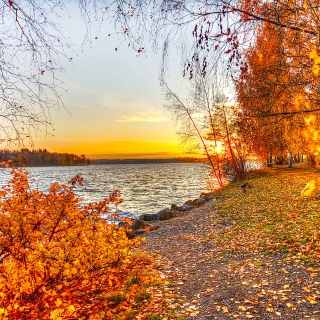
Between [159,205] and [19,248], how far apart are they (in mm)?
18668

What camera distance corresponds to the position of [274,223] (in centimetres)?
911

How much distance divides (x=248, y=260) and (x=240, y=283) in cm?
146

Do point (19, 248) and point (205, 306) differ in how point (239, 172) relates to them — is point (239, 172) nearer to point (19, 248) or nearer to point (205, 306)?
point (205, 306)

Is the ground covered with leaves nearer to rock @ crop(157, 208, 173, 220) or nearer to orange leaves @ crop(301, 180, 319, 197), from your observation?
orange leaves @ crop(301, 180, 319, 197)

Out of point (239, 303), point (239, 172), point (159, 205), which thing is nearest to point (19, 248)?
point (239, 303)

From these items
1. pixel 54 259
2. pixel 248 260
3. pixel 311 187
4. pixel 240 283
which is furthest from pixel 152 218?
pixel 311 187

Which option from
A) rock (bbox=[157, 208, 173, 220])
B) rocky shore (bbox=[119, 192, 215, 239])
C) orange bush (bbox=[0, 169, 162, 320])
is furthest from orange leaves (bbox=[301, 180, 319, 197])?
rock (bbox=[157, 208, 173, 220])

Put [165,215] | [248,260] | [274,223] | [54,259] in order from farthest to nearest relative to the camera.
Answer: [165,215], [274,223], [248,260], [54,259]

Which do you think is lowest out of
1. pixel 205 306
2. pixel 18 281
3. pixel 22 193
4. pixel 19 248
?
pixel 205 306

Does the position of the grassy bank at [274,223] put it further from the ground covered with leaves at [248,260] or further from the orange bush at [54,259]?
the orange bush at [54,259]

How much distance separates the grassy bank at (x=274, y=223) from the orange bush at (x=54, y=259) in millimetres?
4295

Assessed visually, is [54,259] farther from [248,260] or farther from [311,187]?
[248,260]

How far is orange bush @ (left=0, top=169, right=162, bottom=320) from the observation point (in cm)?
393

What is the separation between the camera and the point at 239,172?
2342 centimetres
